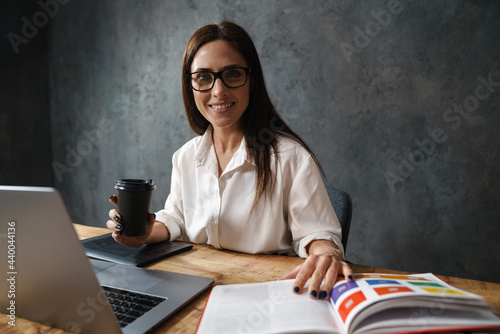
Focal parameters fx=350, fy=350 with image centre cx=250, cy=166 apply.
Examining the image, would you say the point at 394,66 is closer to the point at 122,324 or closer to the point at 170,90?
the point at 170,90

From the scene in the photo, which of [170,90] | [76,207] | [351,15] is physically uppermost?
[351,15]

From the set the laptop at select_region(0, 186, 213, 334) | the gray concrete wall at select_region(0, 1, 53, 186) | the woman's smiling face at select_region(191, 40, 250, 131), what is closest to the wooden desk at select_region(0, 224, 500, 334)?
the laptop at select_region(0, 186, 213, 334)

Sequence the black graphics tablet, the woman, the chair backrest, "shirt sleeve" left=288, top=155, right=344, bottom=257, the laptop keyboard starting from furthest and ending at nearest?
the chair backrest, the woman, "shirt sleeve" left=288, top=155, right=344, bottom=257, the black graphics tablet, the laptop keyboard

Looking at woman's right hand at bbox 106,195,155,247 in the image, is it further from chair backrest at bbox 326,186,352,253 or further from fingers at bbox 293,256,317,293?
chair backrest at bbox 326,186,352,253

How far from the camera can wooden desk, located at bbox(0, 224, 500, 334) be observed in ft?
2.19

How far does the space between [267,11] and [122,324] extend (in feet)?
8.23

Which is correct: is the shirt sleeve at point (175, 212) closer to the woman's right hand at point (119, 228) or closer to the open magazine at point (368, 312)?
the woman's right hand at point (119, 228)

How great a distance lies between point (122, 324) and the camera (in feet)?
2.06

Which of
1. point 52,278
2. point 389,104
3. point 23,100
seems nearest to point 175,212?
point 52,278

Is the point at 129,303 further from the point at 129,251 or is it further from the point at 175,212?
the point at 175,212

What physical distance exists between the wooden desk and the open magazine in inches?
2.6

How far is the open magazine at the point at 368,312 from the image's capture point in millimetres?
574

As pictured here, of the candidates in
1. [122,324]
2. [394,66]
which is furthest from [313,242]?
[394,66]

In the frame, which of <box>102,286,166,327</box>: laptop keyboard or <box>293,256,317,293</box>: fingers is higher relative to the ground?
<box>293,256,317,293</box>: fingers
